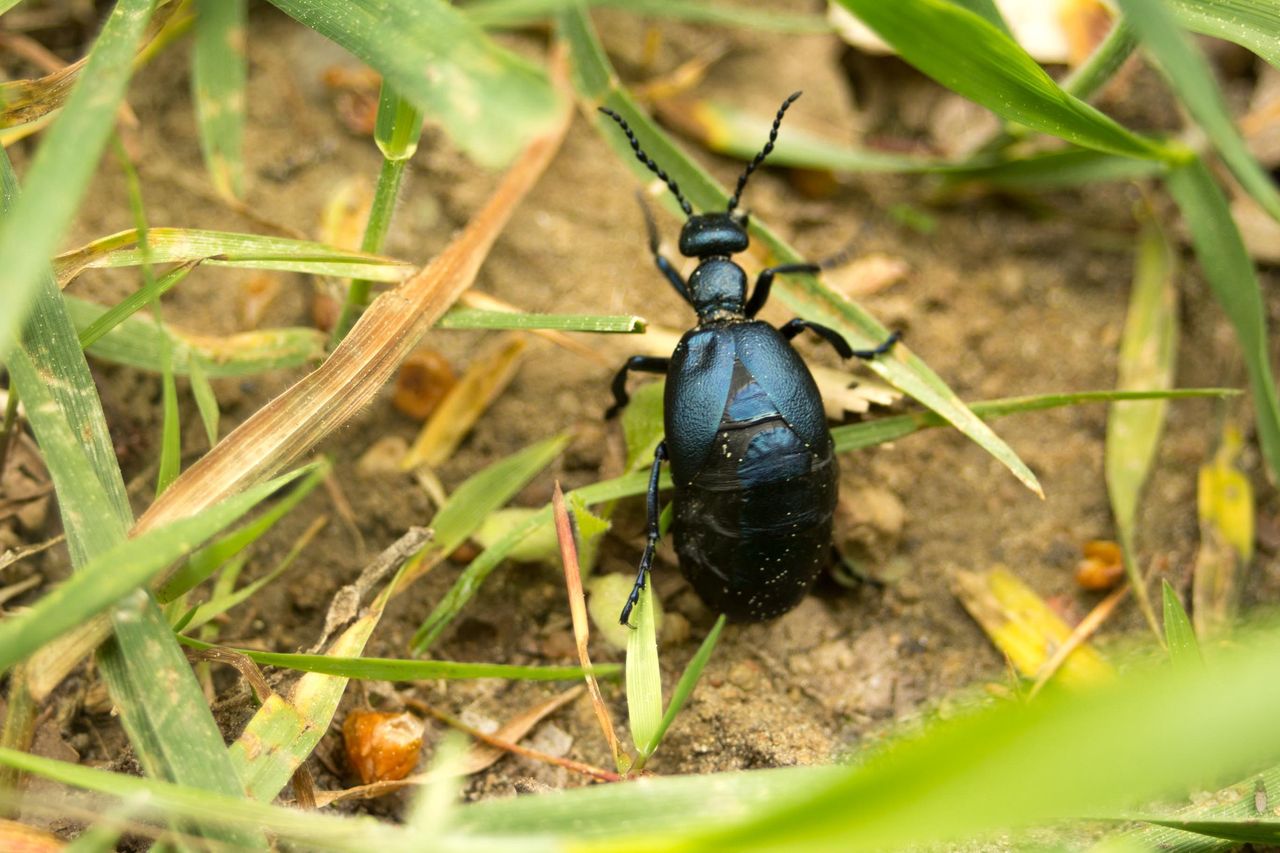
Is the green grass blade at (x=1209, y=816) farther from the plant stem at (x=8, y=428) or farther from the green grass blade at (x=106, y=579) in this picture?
the plant stem at (x=8, y=428)

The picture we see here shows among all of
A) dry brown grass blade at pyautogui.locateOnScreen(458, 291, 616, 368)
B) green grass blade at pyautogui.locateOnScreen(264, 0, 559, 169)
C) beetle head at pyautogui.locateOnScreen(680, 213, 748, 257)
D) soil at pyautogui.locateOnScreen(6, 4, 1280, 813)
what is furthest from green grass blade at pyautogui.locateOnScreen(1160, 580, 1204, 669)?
green grass blade at pyautogui.locateOnScreen(264, 0, 559, 169)

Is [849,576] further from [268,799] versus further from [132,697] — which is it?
[132,697]

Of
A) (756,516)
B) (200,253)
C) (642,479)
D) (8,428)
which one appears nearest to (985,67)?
(756,516)

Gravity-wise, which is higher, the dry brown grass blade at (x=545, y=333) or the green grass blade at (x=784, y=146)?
the green grass blade at (x=784, y=146)

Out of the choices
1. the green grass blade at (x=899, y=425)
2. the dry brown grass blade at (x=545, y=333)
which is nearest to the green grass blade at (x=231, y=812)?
the dry brown grass blade at (x=545, y=333)

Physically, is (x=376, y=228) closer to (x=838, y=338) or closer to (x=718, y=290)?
(x=718, y=290)

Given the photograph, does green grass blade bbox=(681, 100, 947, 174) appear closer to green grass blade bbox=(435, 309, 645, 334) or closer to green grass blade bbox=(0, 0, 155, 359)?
green grass blade bbox=(435, 309, 645, 334)
